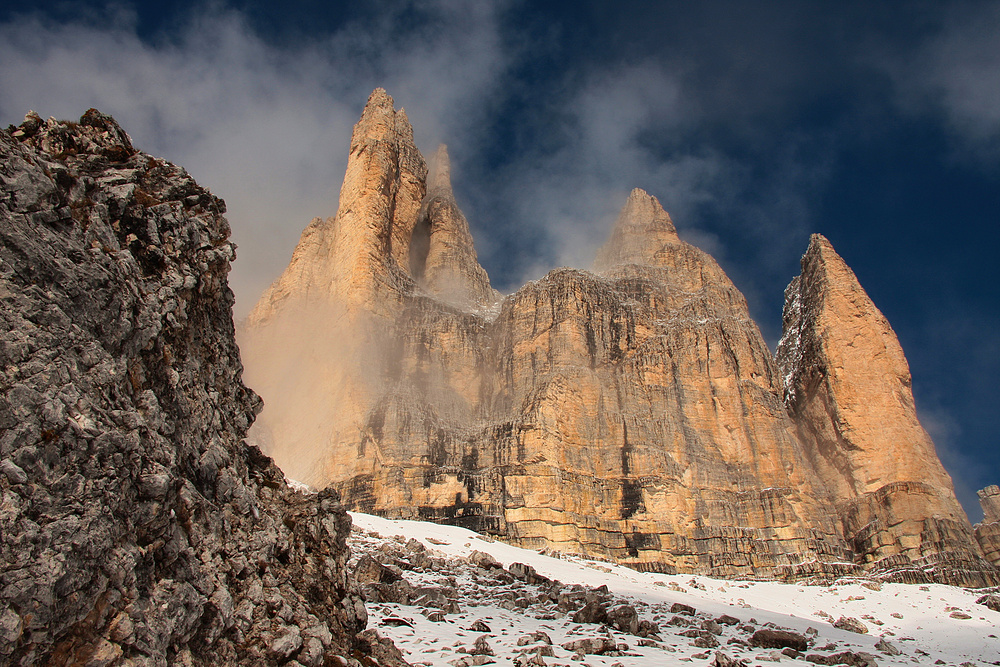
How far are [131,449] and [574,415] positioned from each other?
4708cm

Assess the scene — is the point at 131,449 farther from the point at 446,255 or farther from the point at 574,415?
the point at 446,255

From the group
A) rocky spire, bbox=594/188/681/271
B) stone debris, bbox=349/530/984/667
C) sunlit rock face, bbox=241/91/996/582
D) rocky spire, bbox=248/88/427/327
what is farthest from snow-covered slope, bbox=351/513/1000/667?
rocky spire, bbox=594/188/681/271

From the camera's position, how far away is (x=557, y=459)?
47500mm

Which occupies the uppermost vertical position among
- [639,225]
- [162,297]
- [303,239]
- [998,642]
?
[639,225]

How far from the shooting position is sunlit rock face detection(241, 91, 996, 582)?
145 feet

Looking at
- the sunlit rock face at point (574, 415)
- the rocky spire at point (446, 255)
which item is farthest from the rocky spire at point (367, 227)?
the rocky spire at point (446, 255)

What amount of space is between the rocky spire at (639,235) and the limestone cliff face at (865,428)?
17112 mm

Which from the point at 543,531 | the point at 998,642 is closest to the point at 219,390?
the point at 998,642

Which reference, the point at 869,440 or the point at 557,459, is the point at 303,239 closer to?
the point at 557,459

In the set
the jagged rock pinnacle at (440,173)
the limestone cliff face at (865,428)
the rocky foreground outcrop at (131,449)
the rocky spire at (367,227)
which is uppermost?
the jagged rock pinnacle at (440,173)

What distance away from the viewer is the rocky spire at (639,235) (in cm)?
7350

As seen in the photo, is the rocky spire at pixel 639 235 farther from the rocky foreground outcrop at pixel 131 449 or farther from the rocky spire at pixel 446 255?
the rocky foreground outcrop at pixel 131 449

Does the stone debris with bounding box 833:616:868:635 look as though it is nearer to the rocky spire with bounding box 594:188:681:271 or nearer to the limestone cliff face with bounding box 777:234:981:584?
the limestone cliff face with bounding box 777:234:981:584

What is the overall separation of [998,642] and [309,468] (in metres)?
42.1
